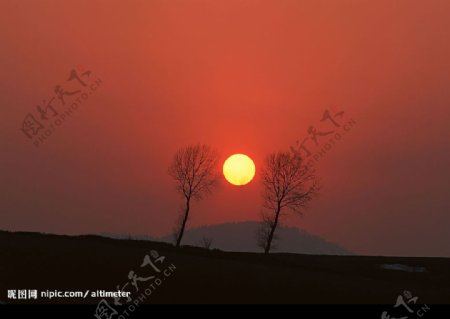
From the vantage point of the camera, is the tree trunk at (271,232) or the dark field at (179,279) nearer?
the dark field at (179,279)

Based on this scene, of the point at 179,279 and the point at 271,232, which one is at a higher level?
the point at 271,232

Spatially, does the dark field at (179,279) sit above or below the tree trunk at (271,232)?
below

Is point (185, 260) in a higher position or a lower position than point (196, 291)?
higher

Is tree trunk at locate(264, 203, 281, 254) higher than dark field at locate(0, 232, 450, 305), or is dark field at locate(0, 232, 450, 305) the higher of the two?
tree trunk at locate(264, 203, 281, 254)

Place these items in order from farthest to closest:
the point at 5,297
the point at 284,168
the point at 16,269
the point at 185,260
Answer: the point at 284,168
the point at 185,260
the point at 16,269
the point at 5,297

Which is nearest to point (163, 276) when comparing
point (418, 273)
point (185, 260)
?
point (185, 260)

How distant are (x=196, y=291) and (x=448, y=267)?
37.1 meters

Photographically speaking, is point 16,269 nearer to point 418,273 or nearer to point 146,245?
point 146,245

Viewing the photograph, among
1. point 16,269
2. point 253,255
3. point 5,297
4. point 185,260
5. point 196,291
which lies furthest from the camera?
point 253,255

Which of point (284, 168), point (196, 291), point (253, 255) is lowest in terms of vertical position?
point (196, 291)

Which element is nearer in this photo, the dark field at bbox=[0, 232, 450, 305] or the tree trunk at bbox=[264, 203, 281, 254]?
the dark field at bbox=[0, 232, 450, 305]

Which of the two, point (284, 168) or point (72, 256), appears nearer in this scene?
point (72, 256)

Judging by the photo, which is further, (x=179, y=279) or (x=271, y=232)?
(x=271, y=232)

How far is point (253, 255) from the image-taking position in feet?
185
